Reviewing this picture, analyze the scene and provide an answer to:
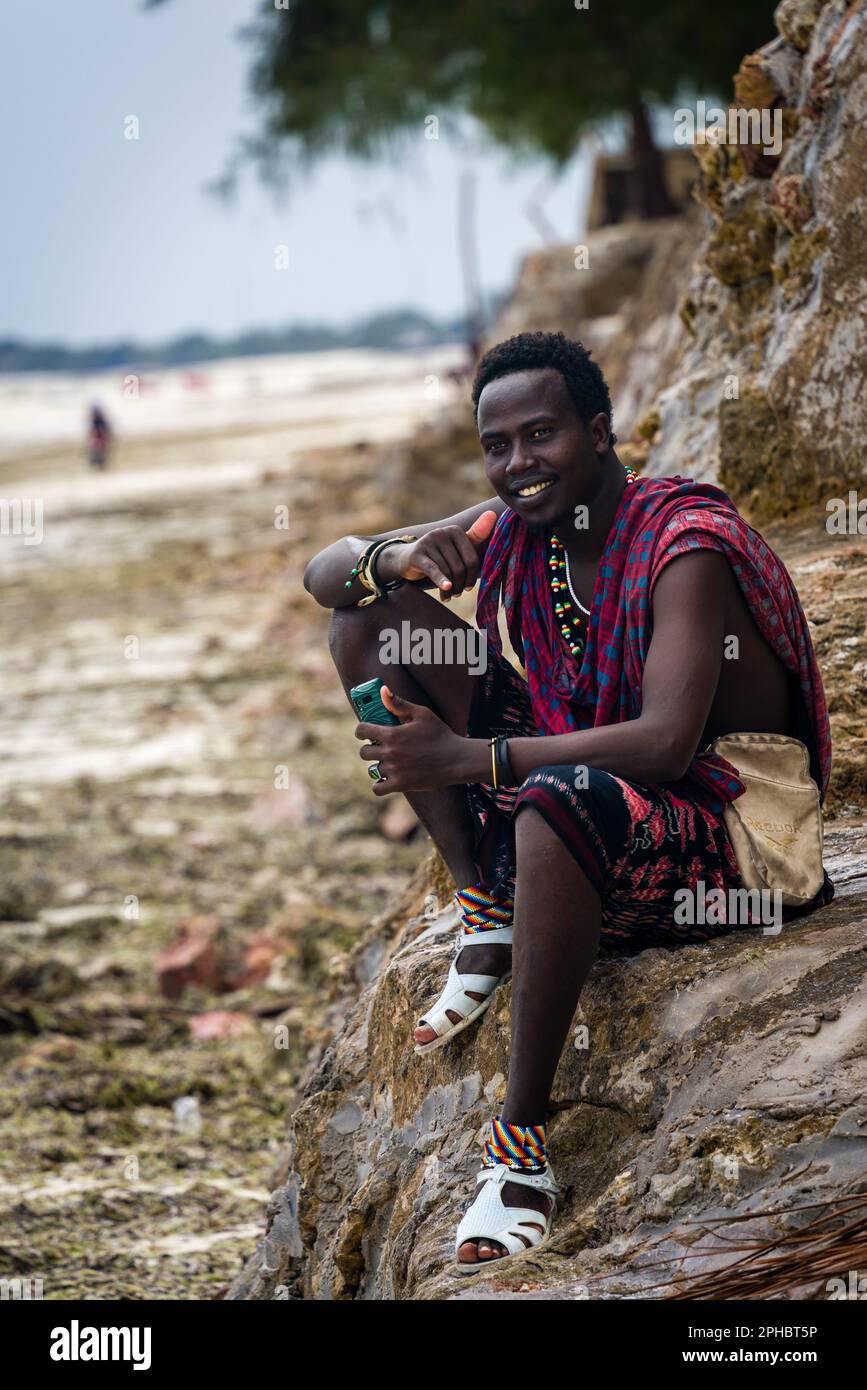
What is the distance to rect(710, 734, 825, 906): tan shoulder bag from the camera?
8.96 feet

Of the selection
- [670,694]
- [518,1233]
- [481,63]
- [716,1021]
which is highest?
[481,63]

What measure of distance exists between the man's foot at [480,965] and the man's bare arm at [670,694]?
0.48m

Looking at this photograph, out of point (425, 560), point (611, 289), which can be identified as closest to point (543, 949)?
point (425, 560)

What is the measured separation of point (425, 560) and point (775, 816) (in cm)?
86

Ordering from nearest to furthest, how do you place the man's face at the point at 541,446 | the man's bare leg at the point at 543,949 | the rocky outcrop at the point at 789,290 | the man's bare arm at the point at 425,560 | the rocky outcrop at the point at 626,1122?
the rocky outcrop at the point at 626,1122 → the man's bare leg at the point at 543,949 → the man's face at the point at 541,446 → the man's bare arm at the point at 425,560 → the rocky outcrop at the point at 789,290

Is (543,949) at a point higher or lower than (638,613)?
lower

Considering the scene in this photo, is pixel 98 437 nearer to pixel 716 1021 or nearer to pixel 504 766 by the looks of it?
pixel 504 766

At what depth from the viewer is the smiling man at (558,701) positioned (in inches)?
99.6

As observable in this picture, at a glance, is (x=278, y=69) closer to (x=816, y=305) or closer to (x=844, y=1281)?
(x=816, y=305)

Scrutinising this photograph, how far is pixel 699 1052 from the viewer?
2.61 meters

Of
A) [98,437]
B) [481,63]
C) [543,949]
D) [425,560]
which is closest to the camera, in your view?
[543,949]

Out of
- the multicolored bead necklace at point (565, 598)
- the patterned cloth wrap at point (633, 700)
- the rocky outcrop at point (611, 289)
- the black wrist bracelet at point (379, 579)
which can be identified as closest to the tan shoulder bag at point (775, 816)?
the patterned cloth wrap at point (633, 700)

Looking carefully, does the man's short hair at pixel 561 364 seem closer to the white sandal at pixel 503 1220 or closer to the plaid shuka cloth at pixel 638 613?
the plaid shuka cloth at pixel 638 613

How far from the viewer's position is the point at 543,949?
250 cm
